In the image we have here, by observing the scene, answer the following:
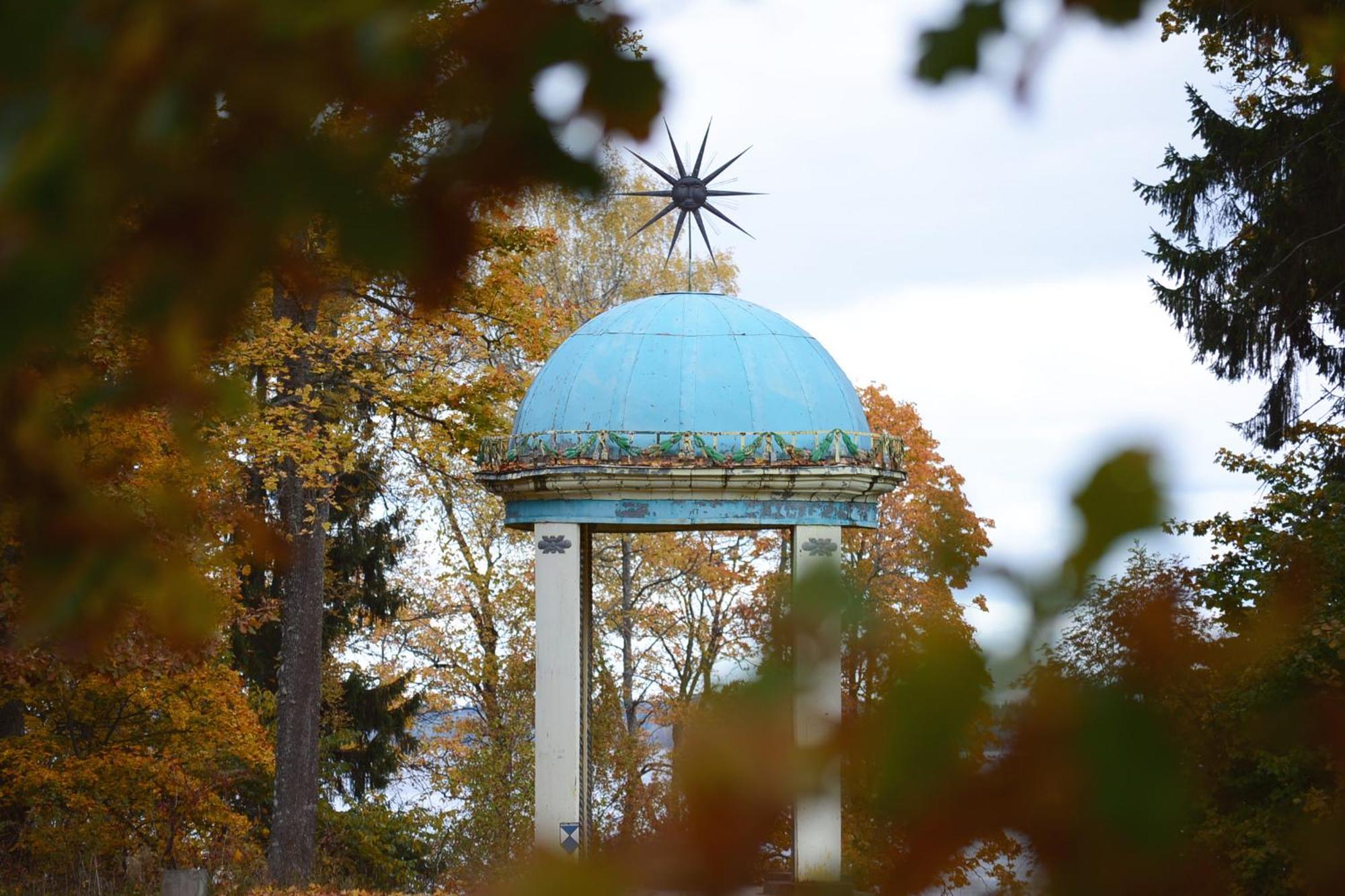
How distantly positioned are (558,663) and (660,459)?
61.2 inches

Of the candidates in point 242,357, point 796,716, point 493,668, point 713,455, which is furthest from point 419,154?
point 493,668

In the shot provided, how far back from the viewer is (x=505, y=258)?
15648 millimetres

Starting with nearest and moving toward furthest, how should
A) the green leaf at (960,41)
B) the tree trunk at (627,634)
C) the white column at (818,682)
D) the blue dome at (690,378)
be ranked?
1. the white column at (818,682)
2. the green leaf at (960,41)
3. the blue dome at (690,378)
4. the tree trunk at (627,634)

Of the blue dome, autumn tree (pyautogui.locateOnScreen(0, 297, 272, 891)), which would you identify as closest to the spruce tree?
the blue dome

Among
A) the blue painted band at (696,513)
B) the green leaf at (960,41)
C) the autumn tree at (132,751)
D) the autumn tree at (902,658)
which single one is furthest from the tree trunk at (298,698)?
the autumn tree at (902,658)

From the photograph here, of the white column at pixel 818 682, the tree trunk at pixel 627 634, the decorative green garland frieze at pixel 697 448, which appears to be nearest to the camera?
the white column at pixel 818 682

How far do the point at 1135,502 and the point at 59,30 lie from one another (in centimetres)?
65

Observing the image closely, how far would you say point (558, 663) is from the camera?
9.97 metres

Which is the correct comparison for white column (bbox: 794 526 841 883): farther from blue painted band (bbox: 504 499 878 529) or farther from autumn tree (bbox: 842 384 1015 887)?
blue painted band (bbox: 504 499 878 529)

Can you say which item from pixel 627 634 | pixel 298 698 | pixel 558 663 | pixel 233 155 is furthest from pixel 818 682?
pixel 627 634

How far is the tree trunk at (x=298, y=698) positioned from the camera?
579 inches

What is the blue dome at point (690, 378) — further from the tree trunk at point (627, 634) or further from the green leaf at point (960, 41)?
the tree trunk at point (627, 634)

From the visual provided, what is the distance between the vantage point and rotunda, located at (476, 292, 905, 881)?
31.6 ft

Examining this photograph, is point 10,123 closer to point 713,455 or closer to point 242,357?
point 713,455
